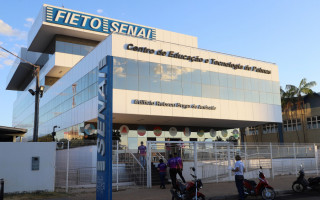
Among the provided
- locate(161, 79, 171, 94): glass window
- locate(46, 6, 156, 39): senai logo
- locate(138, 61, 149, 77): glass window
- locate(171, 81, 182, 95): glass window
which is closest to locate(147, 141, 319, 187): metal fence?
locate(161, 79, 171, 94): glass window

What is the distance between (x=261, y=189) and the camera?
12086mm

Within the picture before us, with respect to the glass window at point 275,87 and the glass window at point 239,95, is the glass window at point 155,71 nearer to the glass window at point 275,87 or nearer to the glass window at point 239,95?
the glass window at point 239,95

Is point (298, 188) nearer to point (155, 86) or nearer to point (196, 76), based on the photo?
point (155, 86)

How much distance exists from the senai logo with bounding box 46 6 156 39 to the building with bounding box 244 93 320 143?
27606mm

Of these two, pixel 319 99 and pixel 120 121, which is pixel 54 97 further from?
pixel 319 99

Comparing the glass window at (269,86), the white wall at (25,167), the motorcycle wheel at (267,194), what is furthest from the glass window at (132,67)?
the glass window at (269,86)

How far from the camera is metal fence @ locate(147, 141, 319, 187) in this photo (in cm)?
1941

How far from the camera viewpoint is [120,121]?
93.2 ft

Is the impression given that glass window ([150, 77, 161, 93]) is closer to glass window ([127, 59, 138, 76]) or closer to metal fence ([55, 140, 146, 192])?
glass window ([127, 59, 138, 76])

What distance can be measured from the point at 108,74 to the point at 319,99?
4778 cm

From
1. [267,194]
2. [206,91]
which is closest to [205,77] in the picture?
[206,91]

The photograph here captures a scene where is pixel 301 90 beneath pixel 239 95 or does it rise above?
above

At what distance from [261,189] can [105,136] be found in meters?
6.99

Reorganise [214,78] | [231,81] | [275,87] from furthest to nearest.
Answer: [275,87]
[231,81]
[214,78]
